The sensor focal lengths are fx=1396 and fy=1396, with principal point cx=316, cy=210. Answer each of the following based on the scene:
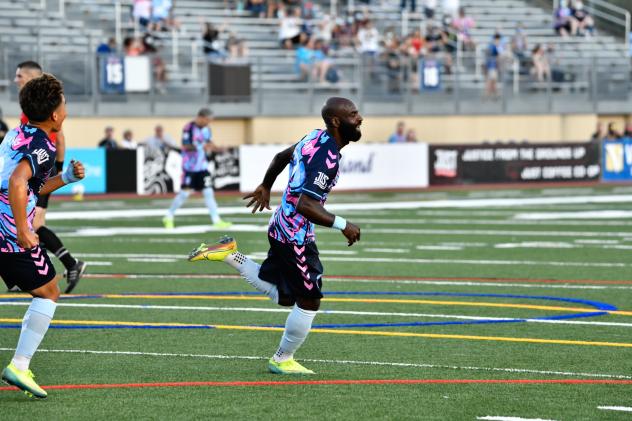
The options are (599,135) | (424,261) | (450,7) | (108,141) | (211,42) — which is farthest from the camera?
(450,7)

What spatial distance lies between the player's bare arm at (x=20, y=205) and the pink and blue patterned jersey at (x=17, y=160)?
0.16 metres

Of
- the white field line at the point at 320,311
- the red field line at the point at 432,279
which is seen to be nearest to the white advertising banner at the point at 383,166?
the red field line at the point at 432,279

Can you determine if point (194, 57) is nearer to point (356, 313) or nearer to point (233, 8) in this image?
point (233, 8)

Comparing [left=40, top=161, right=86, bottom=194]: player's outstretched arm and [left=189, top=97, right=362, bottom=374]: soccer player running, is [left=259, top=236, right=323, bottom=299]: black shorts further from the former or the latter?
[left=40, top=161, right=86, bottom=194]: player's outstretched arm

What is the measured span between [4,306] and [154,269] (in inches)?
157

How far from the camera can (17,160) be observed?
852cm

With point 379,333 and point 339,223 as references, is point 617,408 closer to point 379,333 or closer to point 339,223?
point 339,223

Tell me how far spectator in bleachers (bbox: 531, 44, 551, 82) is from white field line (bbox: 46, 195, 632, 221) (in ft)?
27.3

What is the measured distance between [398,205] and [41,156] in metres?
21.9

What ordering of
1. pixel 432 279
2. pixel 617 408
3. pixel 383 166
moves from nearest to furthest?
pixel 617 408, pixel 432 279, pixel 383 166

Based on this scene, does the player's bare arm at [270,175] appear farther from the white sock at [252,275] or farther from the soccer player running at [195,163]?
the soccer player running at [195,163]

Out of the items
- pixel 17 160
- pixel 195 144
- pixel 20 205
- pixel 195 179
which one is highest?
pixel 17 160

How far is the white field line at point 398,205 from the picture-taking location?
2698 cm

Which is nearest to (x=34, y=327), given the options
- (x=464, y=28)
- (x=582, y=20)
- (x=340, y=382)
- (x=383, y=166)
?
(x=340, y=382)
